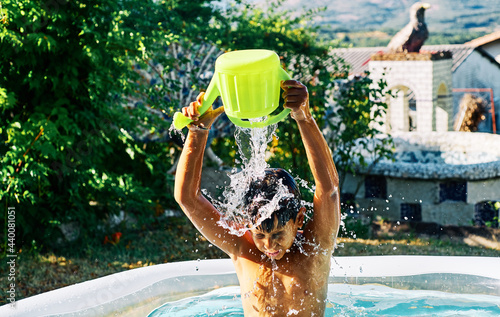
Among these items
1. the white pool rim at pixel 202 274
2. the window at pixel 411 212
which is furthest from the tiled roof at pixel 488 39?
the white pool rim at pixel 202 274

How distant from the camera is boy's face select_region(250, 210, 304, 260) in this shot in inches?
94.4

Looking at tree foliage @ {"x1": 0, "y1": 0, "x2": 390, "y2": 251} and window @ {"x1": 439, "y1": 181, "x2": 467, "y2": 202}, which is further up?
tree foliage @ {"x1": 0, "y1": 0, "x2": 390, "y2": 251}

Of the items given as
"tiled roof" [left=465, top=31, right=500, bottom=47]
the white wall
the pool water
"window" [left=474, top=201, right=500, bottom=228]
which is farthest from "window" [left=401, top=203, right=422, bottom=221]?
"tiled roof" [left=465, top=31, right=500, bottom=47]

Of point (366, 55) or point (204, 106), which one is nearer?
point (204, 106)

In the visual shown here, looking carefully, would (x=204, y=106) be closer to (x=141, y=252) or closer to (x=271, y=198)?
(x=271, y=198)

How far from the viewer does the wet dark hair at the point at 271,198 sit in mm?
2377

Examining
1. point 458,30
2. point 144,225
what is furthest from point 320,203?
point 458,30

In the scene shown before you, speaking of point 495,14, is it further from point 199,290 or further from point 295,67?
point 199,290

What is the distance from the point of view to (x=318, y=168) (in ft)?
7.39

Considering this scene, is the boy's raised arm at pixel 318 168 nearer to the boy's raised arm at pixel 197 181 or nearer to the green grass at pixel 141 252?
the boy's raised arm at pixel 197 181

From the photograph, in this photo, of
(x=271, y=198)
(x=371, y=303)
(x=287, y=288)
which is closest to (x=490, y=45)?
(x=371, y=303)

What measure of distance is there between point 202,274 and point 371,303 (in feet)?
3.35

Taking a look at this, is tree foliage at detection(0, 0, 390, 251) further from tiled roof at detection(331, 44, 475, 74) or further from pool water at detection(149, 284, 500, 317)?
tiled roof at detection(331, 44, 475, 74)

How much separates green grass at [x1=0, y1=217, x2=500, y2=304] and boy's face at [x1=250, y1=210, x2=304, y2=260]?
95.0 inches
